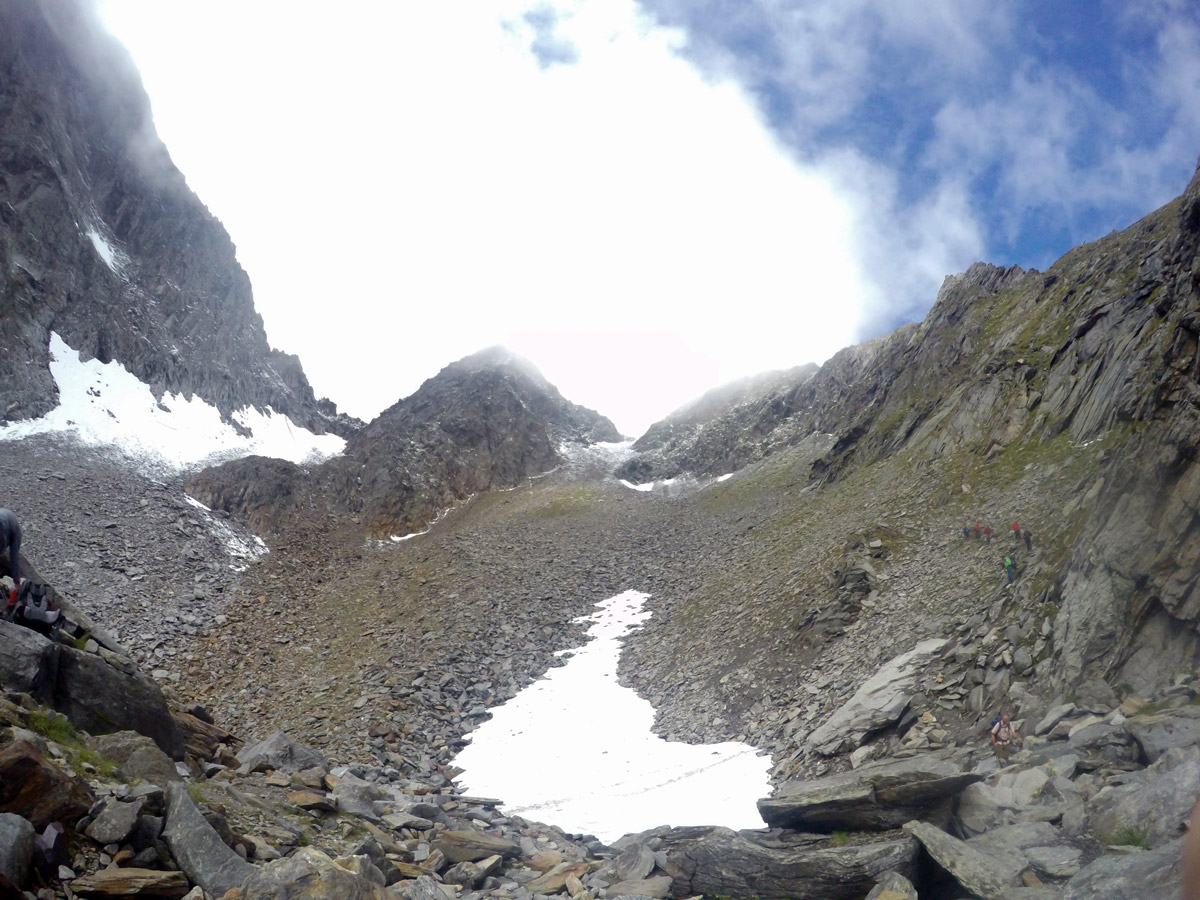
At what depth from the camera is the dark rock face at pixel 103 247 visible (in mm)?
72438

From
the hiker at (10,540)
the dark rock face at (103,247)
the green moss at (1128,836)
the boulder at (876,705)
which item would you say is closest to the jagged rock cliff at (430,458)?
the dark rock face at (103,247)

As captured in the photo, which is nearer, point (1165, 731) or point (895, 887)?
point (895, 887)

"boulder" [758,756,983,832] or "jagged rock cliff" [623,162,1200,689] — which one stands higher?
"jagged rock cliff" [623,162,1200,689]

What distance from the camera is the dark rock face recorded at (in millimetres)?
72438

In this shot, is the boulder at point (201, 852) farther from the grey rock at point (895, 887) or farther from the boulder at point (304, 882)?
the grey rock at point (895, 887)

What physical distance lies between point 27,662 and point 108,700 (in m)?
1.54

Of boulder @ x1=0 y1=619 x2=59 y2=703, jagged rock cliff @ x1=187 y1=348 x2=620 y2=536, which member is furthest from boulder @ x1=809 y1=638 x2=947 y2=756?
jagged rock cliff @ x1=187 y1=348 x2=620 y2=536

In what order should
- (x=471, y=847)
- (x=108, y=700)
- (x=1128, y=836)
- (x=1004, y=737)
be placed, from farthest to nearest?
(x=1004, y=737) → (x=471, y=847) → (x=108, y=700) → (x=1128, y=836)

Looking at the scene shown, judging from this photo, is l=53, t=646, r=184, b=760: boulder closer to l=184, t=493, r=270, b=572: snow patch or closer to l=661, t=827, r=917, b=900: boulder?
l=661, t=827, r=917, b=900: boulder

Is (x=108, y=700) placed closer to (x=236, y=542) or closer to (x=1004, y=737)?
(x=1004, y=737)

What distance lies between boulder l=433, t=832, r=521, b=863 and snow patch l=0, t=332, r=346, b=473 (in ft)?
225

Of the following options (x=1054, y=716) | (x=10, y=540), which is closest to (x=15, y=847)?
(x=10, y=540)

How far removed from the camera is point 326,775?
49.6 ft

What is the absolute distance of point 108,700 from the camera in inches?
458
